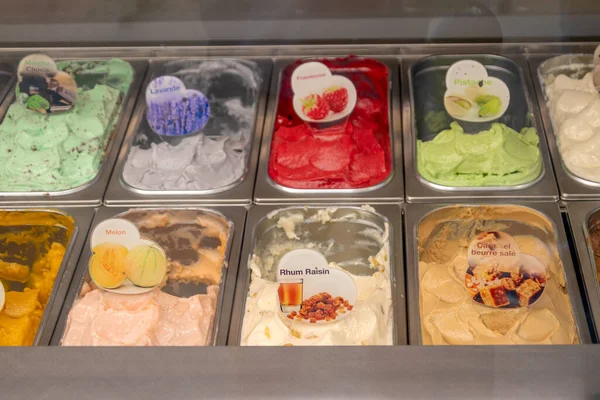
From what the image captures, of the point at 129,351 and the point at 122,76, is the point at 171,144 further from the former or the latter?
the point at 129,351

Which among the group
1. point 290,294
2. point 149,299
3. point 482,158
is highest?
point 482,158

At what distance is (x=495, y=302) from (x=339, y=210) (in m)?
0.65

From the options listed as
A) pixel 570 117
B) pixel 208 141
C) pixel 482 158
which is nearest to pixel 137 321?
pixel 208 141

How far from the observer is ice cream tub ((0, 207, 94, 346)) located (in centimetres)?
204

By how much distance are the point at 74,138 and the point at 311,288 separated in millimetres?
1264

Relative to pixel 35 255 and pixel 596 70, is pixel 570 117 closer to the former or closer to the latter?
pixel 596 70

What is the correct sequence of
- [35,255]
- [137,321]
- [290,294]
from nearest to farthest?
1. [290,294]
2. [137,321]
3. [35,255]

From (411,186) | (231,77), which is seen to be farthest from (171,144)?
(411,186)

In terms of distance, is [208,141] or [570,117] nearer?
[570,117]

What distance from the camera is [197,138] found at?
2.49m

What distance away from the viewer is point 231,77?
2.65 metres

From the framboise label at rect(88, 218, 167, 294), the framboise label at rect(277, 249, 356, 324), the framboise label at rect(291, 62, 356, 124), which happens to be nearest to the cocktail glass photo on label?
the framboise label at rect(277, 249, 356, 324)

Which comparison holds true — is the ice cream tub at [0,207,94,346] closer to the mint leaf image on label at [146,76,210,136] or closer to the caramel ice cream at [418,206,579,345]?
the mint leaf image on label at [146,76,210,136]

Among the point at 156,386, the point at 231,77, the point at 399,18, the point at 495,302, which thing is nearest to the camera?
the point at 156,386
